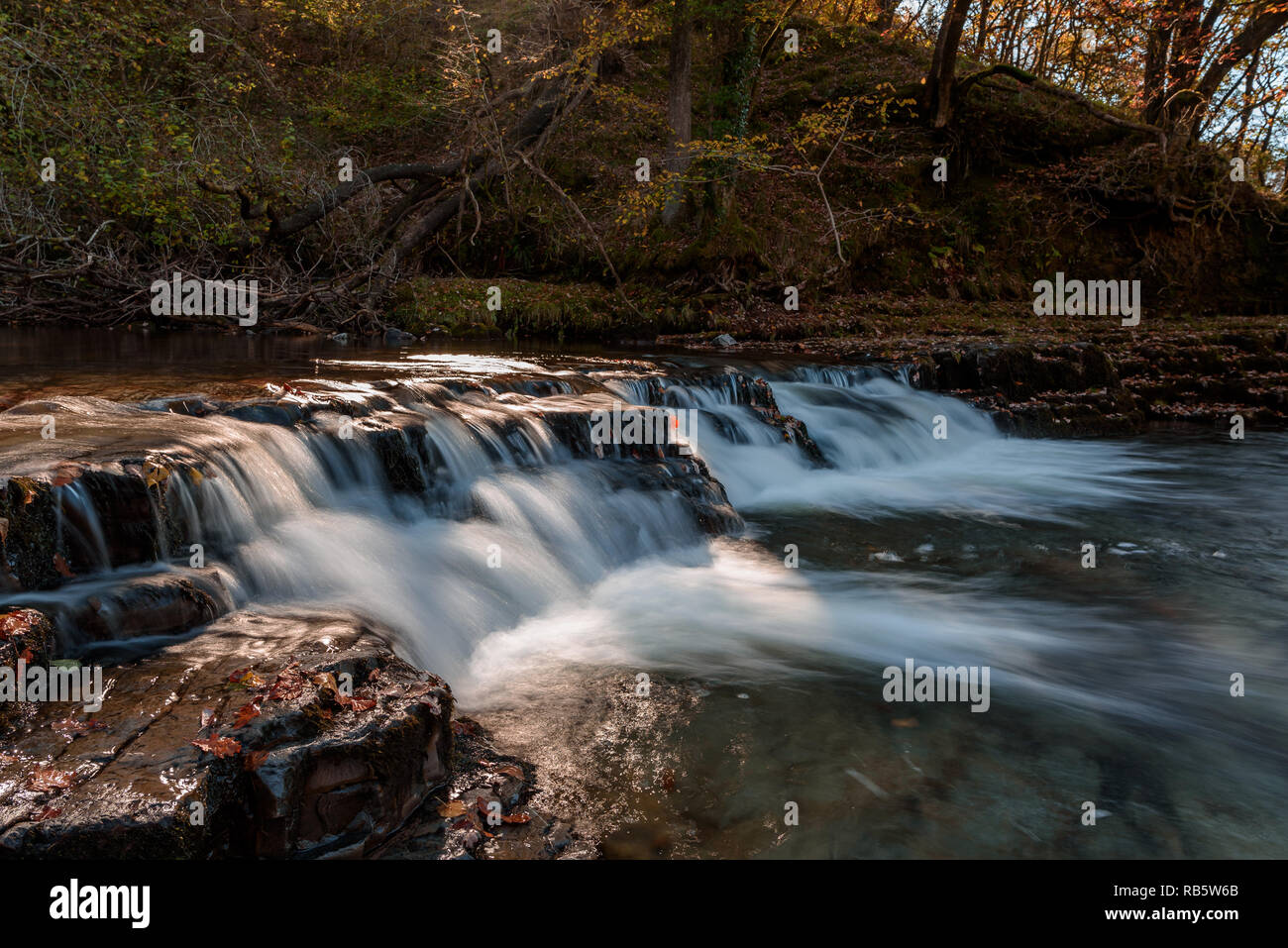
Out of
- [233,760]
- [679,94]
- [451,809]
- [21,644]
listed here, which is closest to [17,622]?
[21,644]

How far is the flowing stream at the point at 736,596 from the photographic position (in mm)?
3457

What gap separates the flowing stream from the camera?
346cm

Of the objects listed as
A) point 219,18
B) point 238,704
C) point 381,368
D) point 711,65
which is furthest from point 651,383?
point 219,18

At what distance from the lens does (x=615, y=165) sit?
1983 cm

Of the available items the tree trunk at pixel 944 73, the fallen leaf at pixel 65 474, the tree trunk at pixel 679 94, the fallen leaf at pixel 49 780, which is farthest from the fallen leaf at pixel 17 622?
the tree trunk at pixel 944 73

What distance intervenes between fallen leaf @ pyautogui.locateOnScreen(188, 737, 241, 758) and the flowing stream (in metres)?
0.97

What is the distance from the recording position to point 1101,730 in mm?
4152

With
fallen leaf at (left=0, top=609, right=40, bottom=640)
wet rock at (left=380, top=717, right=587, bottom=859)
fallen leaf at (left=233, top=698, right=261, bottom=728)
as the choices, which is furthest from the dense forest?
wet rock at (left=380, top=717, right=587, bottom=859)

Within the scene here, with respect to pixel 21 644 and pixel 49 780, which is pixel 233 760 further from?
pixel 21 644

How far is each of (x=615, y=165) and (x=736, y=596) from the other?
16136 millimetres

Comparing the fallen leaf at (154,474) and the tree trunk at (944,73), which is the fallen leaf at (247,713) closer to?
the fallen leaf at (154,474)
